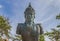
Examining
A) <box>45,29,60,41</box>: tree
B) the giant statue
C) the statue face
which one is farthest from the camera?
<box>45,29,60,41</box>: tree

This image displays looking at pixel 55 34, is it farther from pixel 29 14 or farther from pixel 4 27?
pixel 29 14

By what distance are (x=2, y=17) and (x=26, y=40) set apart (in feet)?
70.1

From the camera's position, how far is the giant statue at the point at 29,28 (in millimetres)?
6629

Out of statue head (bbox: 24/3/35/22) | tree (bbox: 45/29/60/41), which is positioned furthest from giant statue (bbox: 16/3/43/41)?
tree (bbox: 45/29/60/41)

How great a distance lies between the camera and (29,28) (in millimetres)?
6633

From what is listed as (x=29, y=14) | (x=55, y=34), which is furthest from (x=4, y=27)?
(x=29, y=14)

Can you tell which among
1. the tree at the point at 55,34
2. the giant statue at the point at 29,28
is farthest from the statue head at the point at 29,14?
the tree at the point at 55,34

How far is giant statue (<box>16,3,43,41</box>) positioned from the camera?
6.63m

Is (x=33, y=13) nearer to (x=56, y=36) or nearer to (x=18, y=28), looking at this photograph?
(x=18, y=28)

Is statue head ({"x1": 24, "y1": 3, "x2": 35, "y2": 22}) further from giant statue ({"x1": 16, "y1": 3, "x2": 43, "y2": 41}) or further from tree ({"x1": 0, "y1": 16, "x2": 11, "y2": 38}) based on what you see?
tree ({"x1": 0, "y1": 16, "x2": 11, "y2": 38})

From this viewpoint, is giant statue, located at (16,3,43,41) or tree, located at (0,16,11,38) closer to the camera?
giant statue, located at (16,3,43,41)

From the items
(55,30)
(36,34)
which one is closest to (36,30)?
(36,34)

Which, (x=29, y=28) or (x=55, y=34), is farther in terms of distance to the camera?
(x=55, y=34)

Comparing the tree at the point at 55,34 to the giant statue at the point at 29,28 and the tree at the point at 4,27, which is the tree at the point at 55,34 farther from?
the giant statue at the point at 29,28
